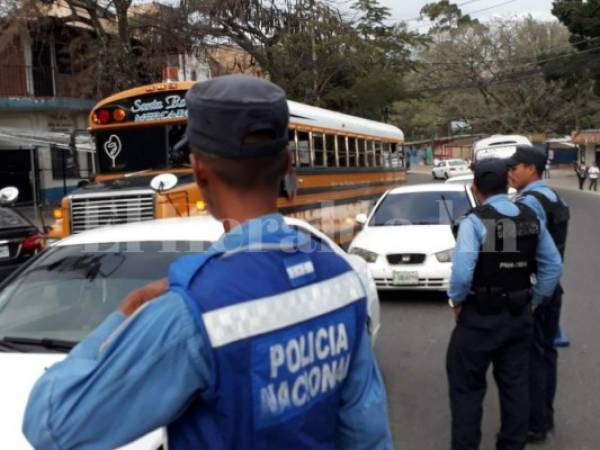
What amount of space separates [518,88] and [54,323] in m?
52.9

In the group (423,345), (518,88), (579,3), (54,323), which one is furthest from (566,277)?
(518,88)

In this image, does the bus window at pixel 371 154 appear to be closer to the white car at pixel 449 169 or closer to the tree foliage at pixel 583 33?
the tree foliage at pixel 583 33

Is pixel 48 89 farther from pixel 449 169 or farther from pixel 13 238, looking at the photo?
pixel 449 169

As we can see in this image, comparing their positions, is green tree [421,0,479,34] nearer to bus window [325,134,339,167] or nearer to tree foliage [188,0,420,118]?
tree foliage [188,0,420,118]

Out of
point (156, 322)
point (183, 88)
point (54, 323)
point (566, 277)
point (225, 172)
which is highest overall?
point (183, 88)

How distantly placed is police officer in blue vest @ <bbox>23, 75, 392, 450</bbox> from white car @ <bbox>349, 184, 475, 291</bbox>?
719 centimetres

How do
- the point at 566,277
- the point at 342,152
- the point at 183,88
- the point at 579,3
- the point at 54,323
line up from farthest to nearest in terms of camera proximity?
1. the point at 579,3
2. the point at 342,152
3. the point at 566,277
4. the point at 183,88
5. the point at 54,323

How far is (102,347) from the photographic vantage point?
1.42 metres

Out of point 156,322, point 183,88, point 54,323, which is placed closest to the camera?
point 156,322

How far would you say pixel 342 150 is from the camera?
1430cm

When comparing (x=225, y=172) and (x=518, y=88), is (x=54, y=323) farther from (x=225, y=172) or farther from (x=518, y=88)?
(x=518, y=88)

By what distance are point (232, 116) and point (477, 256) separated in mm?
2616

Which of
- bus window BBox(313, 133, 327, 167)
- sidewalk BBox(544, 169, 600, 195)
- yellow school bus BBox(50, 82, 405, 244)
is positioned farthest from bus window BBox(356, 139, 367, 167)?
sidewalk BBox(544, 169, 600, 195)

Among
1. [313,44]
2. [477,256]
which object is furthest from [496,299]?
[313,44]
